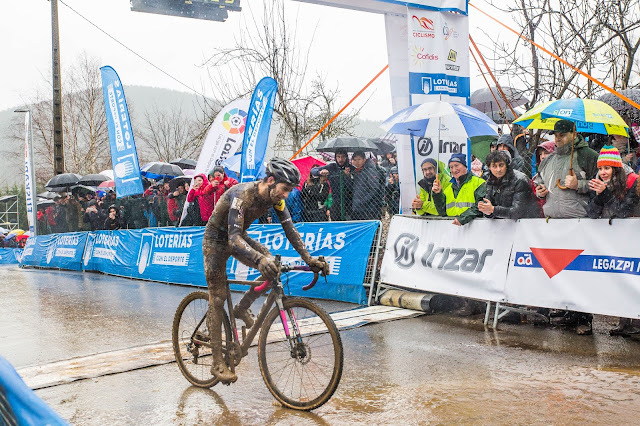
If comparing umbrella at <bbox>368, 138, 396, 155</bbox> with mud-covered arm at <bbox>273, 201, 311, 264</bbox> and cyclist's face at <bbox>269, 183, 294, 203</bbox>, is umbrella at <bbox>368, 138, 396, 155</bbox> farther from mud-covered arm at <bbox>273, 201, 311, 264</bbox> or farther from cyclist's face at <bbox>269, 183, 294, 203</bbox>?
cyclist's face at <bbox>269, 183, 294, 203</bbox>

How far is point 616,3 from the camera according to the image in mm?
10508

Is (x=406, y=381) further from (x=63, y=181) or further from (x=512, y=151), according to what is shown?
(x=63, y=181)

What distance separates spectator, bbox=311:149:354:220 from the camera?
10.8m

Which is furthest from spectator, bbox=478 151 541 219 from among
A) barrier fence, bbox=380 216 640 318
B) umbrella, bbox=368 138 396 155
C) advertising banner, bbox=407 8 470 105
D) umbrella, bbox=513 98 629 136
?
umbrella, bbox=368 138 396 155

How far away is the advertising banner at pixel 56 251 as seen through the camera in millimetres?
18391

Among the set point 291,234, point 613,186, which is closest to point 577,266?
point 613,186

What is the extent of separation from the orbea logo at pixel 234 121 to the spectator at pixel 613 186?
27.3ft

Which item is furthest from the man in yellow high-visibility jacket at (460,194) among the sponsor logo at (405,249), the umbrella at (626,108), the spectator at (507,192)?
the umbrella at (626,108)

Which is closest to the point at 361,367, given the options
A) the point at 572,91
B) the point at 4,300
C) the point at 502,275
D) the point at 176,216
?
the point at 502,275

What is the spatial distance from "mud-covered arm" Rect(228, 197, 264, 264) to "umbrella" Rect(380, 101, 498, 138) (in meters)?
4.37

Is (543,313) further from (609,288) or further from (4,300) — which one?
(4,300)

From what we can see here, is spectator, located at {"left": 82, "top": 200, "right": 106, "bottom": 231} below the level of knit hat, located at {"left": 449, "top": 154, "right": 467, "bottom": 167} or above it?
below

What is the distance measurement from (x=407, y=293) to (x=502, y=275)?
1.65m

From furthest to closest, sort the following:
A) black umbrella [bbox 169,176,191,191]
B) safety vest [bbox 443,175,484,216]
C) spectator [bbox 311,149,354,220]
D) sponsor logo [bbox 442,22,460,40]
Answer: black umbrella [bbox 169,176,191,191], spectator [bbox 311,149,354,220], sponsor logo [bbox 442,22,460,40], safety vest [bbox 443,175,484,216]
